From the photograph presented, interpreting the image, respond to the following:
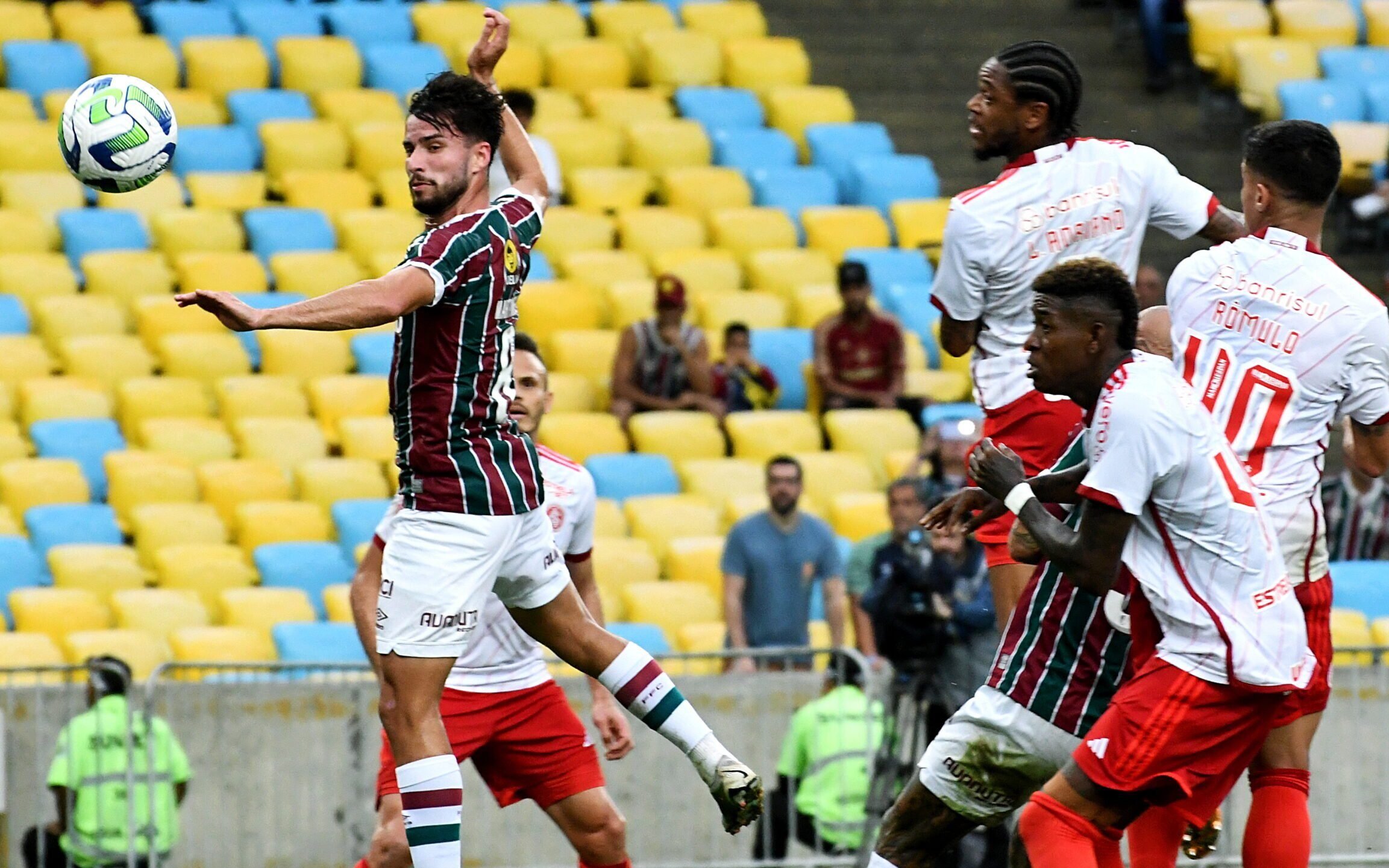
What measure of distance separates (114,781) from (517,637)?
10.8ft

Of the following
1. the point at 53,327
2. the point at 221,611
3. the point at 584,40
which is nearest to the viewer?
the point at 221,611

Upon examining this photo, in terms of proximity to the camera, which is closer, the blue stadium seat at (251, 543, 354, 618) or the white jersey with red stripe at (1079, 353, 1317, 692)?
the white jersey with red stripe at (1079, 353, 1317, 692)

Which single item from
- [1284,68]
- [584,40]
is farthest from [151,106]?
[1284,68]

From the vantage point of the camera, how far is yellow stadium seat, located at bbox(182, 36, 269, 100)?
16.2 m

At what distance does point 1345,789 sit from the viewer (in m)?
10.5

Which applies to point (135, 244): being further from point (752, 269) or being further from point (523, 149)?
point (523, 149)

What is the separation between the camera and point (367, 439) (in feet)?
43.6

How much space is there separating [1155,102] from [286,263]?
301 inches

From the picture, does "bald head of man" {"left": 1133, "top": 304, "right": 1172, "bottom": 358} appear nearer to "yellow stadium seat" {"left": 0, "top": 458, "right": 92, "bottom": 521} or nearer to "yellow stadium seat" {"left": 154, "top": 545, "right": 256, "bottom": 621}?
"yellow stadium seat" {"left": 154, "top": 545, "right": 256, "bottom": 621}

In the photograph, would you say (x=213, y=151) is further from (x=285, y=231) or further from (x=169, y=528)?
(x=169, y=528)

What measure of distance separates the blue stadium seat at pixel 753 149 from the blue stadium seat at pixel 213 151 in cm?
352

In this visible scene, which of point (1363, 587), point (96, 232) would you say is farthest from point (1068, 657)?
point (96, 232)

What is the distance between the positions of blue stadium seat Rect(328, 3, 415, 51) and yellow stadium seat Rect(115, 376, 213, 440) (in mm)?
4450

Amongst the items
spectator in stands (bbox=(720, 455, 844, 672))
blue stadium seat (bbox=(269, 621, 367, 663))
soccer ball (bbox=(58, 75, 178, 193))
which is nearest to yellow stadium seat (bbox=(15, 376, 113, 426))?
blue stadium seat (bbox=(269, 621, 367, 663))
